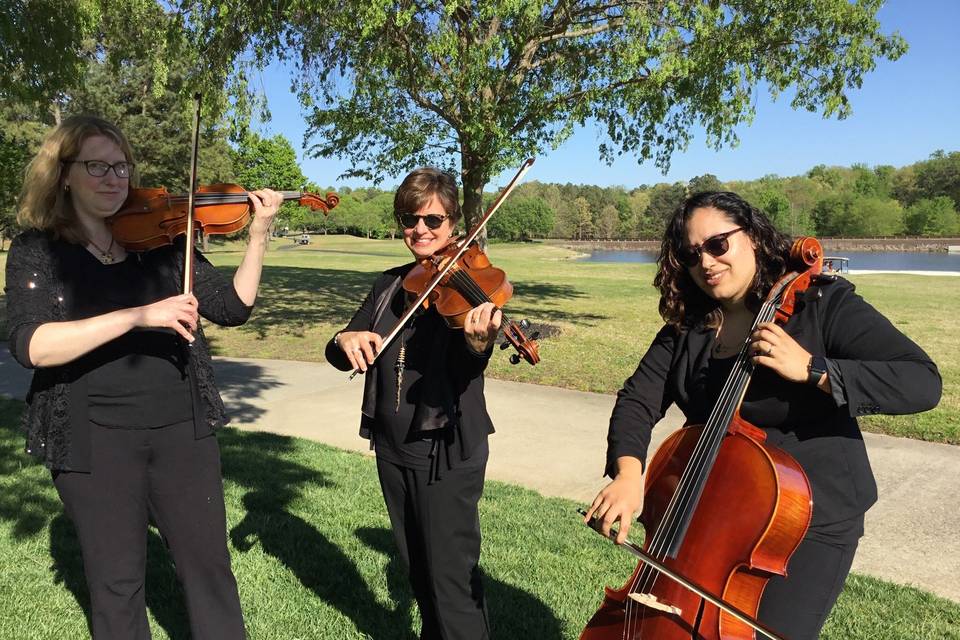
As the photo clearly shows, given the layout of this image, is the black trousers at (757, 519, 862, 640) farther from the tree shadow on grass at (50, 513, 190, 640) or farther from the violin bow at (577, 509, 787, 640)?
the tree shadow on grass at (50, 513, 190, 640)

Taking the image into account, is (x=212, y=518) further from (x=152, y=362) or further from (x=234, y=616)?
(x=152, y=362)

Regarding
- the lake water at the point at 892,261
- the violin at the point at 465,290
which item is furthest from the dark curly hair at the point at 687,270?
the lake water at the point at 892,261

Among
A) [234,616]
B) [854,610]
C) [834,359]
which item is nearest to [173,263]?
[234,616]

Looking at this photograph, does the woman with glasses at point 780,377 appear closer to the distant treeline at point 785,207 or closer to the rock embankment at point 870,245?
the rock embankment at point 870,245

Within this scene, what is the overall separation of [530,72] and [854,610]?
1062 cm

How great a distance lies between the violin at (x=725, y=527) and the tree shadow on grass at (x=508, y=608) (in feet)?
4.29

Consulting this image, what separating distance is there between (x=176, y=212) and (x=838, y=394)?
240 cm

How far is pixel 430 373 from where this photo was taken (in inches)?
95.0

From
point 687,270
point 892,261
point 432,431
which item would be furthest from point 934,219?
point 432,431

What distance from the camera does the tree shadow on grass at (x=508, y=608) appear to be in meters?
3.17

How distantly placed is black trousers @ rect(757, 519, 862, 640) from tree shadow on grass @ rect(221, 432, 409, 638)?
189 centimetres

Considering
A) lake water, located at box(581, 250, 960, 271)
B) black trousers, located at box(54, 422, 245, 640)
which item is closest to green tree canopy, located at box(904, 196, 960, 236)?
lake water, located at box(581, 250, 960, 271)

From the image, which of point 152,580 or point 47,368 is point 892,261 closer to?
point 152,580

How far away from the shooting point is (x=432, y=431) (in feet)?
7.91
